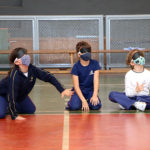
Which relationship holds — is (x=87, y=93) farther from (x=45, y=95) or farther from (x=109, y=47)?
(x=109, y=47)

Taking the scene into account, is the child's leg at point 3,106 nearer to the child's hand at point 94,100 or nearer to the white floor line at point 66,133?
the white floor line at point 66,133

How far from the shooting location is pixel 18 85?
491cm

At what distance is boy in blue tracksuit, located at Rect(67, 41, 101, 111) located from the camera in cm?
561

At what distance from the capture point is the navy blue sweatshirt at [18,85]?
4.84 metres

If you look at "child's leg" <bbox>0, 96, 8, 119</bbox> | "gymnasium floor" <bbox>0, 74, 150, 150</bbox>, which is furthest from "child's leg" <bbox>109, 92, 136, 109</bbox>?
"child's leg" <bbox>0, 96, 8, 119</bbox>

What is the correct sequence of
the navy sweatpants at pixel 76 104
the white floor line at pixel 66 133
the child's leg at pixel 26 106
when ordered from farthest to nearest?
the navy sweatpants at pixel 76 104
the child's leg at pixel 26 106
the white floor line at pixel 66 133

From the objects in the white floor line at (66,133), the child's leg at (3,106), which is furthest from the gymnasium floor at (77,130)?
the child's leg at (3,106)

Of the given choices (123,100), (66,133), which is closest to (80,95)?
(123,100)

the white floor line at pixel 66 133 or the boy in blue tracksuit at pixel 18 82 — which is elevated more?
the boy in blue tracksuit at pixel 18 82

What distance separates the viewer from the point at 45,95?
7.27 meters

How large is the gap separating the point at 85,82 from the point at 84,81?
23 mm

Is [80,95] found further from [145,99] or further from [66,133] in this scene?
[66,133]

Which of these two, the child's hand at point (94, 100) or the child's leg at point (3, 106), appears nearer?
the child's leg at point (3, 106)

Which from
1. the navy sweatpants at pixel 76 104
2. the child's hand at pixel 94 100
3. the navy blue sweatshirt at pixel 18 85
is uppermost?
the navy blue sweatshirt at pixel 18 85
